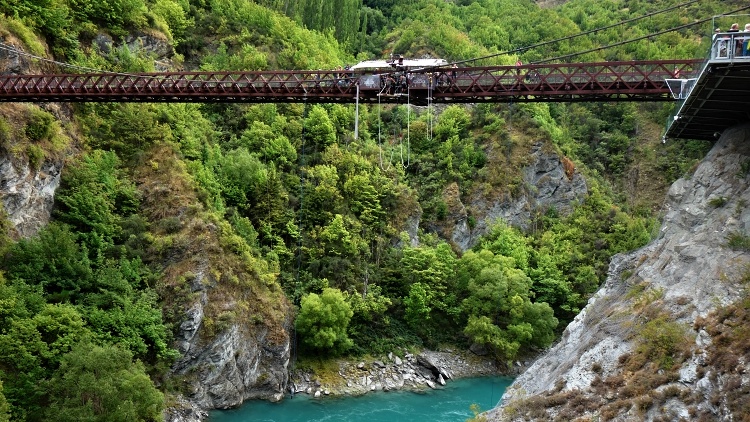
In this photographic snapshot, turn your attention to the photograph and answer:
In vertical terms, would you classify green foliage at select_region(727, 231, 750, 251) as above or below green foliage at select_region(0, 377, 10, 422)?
above

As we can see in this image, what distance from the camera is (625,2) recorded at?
72.9m

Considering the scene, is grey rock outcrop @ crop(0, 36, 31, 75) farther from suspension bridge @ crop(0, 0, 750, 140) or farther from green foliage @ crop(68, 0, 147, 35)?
green foliage @ crop(68, 0, 147, 35)

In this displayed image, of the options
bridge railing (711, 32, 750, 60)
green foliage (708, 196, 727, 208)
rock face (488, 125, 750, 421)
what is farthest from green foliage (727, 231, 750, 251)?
bridge railing (711, 32, 750, 60)

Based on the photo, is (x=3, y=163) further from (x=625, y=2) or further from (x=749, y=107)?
(x=625, y=2)

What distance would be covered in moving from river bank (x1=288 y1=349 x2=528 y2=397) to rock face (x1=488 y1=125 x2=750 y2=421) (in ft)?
40.6

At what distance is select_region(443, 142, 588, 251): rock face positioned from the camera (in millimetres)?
39938

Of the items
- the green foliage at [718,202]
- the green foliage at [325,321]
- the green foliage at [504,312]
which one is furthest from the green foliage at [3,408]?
the green foliage at [504,312]

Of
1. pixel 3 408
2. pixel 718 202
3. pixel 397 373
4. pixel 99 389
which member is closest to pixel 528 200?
pixel 397 373

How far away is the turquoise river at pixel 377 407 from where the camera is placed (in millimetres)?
24344

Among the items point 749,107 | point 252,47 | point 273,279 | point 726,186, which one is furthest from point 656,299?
point 252,47

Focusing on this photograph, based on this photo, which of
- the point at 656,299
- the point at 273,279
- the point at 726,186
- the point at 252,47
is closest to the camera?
the point at 656,299

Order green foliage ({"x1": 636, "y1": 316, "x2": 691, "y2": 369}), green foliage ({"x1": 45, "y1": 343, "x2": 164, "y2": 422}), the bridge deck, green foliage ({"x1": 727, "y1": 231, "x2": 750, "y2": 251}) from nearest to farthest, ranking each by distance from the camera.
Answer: green foliage ({"x1": 636, "y1": 316, "x2": 691, "y2": 369}), green foliage ({"x1": 727, "y1": 231, "x2": 750, "y2": 251}), green foliage ({"x1": 45, "y1": 343, "x2": 164, "y2": 422}), the bridge deck

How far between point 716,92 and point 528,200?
93.4 ft

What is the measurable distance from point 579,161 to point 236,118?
28324 millimetres
